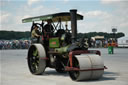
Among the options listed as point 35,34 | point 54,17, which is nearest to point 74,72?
point 54,17

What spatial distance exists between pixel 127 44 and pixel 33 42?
125 ft

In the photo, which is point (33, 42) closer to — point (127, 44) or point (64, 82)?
point (64, 82)

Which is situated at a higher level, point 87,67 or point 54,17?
point 54,17

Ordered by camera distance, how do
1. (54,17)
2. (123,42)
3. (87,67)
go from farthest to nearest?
(123,42) → (54,17) → (87,67)

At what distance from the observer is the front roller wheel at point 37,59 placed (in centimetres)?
1023

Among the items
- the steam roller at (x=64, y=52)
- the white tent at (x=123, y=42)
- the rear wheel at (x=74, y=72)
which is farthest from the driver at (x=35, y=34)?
the white tent at (x=123, y=42)

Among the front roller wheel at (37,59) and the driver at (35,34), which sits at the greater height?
the driver at (35,34)

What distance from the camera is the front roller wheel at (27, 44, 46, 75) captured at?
10.2 m

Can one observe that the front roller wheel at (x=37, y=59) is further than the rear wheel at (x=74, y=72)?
Yes

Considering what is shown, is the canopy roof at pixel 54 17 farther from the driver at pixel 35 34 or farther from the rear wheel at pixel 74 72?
the rear wheel at pixel 74 72

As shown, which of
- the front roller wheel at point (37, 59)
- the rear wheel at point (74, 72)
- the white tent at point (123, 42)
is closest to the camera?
the rear wheel at point (74, 72)

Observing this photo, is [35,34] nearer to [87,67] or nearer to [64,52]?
[64,52]

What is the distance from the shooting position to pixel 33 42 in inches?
453

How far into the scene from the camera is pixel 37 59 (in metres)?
10.8
